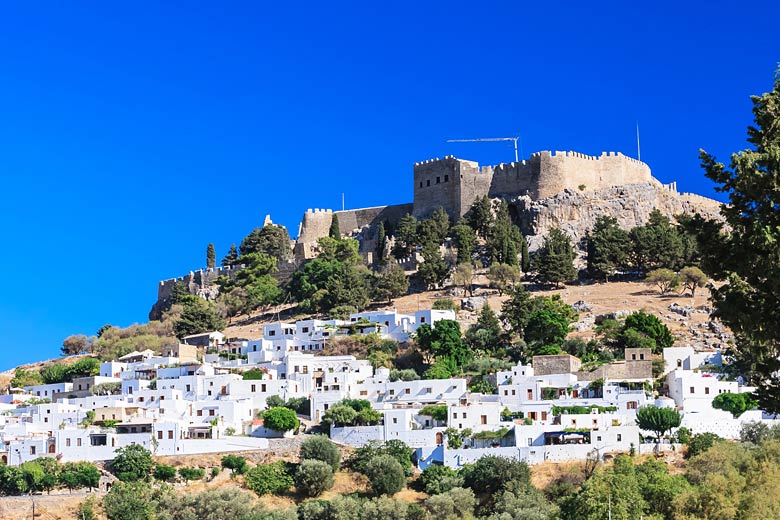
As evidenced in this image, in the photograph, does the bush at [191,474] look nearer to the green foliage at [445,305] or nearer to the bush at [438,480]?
the bush at [438,480]

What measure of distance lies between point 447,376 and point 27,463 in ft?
57.7

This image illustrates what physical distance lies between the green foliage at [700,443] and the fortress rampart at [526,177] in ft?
103

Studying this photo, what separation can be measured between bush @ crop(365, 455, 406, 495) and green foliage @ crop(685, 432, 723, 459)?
10232 mm

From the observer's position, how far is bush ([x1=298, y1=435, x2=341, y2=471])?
1951 inches

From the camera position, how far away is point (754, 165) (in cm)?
1421

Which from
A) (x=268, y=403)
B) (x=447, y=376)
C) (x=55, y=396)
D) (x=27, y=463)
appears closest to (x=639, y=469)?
(x=447, y=376)

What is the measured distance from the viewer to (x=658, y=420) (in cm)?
4894

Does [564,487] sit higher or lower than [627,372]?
lower

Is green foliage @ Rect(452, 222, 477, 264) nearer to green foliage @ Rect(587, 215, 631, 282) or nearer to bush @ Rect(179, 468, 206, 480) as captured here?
green foliage @ Rect(587, 215, 631, 282)

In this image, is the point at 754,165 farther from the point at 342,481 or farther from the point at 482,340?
the point at 482,340

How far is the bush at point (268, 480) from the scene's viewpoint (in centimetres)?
4847

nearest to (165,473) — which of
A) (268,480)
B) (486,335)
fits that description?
(268,480)

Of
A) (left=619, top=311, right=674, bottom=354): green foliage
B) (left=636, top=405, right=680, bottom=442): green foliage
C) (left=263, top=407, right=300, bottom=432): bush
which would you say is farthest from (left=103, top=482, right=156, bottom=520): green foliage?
(left=619, top=311, right=674, bottom=354): green foliage

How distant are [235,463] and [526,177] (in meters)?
34.9
